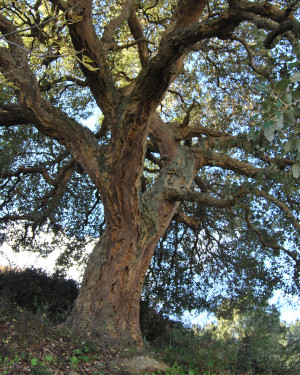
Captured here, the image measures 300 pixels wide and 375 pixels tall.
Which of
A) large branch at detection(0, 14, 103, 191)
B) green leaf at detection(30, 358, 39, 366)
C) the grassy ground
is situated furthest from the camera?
large branch at detection(0, 14, 103, 191)

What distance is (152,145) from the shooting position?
9273 millimetres

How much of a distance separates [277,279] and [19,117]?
24.6ft

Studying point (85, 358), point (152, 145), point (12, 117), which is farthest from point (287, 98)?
point (152, 145)

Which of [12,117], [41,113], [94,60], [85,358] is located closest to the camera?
[85,358]

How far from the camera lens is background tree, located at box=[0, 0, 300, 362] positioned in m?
4.48

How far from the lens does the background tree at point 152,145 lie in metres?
4.48

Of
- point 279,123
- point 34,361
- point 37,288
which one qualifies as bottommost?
point 34,361

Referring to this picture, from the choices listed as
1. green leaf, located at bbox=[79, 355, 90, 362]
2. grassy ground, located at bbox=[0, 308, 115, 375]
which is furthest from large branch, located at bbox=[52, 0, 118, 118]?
green leaf, located at bbox=[79, 355, 90, 362]

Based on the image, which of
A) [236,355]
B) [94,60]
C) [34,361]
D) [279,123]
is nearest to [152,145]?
[94,60]

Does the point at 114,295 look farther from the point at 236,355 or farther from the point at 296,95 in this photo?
the point at 296,95

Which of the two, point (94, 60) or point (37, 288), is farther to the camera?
point (37, 288)

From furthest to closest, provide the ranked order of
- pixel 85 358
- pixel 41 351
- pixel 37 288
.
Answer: pixel 37 288, pixel 85 358, pixel 41 351

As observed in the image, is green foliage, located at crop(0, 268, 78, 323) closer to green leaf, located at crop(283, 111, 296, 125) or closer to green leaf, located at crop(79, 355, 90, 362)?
green leaf, located at crop(79, 355, 90, 362)

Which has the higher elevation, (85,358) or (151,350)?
(151,350)
